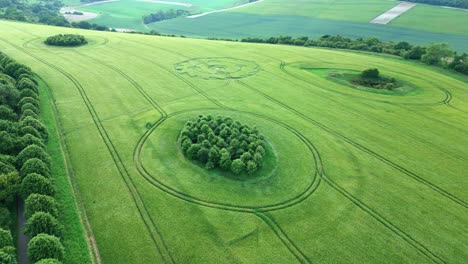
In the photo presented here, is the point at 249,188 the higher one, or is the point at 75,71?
the point at 75,71

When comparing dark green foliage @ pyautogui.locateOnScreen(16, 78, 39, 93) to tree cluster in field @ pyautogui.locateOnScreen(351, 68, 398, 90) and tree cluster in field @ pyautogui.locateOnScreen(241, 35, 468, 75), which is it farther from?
tree cluster in field @ pyautogui.locateOnScreen(241, 35, 468, 75)

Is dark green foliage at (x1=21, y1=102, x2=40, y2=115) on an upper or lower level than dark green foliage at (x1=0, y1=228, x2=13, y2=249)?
upper

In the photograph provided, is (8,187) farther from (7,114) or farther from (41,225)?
(7,114)

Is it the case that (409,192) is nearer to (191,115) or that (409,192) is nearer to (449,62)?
(191,115)

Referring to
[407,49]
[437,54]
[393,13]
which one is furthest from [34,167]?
[393,13]

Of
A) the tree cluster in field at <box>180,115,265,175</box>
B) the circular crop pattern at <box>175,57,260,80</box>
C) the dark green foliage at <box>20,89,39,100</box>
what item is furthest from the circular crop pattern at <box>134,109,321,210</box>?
the circular crop pattern at <box>175,57,260,80</box>

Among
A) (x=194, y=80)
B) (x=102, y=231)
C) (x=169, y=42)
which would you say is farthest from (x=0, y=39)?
(x=102, y=231)

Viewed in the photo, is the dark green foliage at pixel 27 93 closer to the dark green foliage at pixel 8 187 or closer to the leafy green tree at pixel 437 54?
the dark green foliage at pixel 8 187
